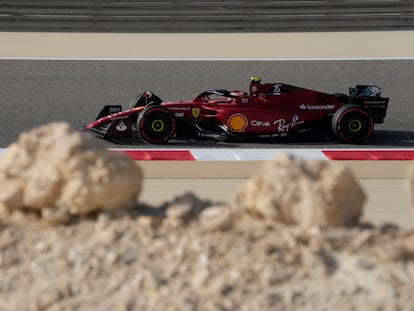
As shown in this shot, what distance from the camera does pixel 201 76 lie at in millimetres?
16375

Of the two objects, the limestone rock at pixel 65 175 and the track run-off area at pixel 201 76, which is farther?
the track run-off area at pixel 201 76

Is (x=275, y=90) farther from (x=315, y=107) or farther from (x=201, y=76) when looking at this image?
(x=201, y=76)

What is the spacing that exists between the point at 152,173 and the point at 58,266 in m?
4.40

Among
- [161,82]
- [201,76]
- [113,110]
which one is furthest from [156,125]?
[201,76]

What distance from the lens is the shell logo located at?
1177 cm

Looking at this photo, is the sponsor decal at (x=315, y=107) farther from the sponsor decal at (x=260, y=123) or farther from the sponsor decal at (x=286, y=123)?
the sponsor decal at (x=260, y=123)

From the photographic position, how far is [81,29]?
20141mm

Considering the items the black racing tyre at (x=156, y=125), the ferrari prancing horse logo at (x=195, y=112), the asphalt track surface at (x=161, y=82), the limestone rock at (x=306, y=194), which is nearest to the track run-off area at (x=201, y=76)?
the asphalt track surface at (x=161, y=82)

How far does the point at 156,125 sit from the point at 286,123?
1.37 m

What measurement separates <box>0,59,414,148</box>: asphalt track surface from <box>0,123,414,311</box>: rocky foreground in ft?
19.7

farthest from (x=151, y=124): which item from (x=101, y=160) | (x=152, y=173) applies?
(x=101, y=160)

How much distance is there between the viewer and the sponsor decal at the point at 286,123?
39.0 feet

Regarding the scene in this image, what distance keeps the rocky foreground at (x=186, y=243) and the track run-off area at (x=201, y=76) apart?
2915mm

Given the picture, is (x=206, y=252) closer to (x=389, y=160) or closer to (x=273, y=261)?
(x=273, y=261)
